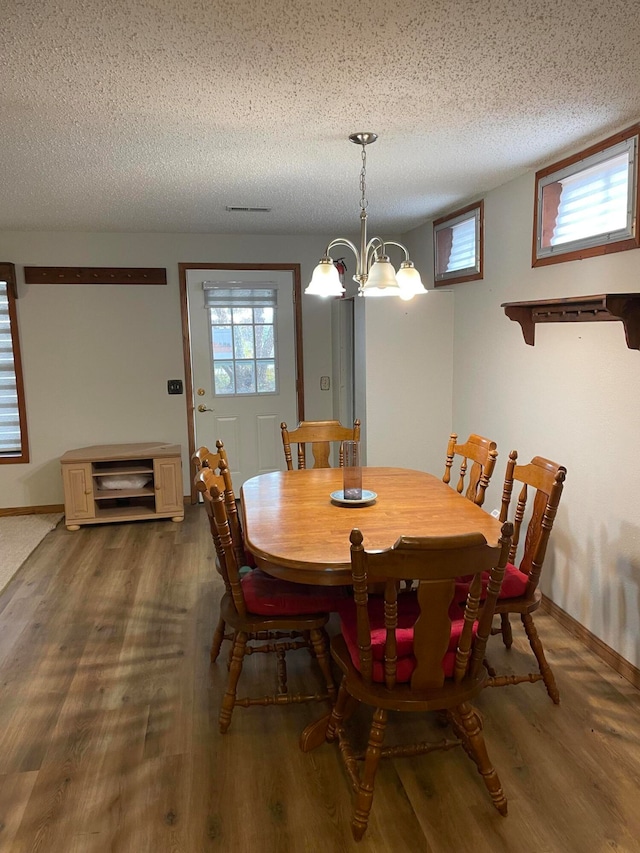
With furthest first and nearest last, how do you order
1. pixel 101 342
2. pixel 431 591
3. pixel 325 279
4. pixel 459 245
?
1. pixel 101 342
2. pixel 459 245
3. pixel 325 279
4. pixel 431 591

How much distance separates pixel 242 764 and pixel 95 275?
3908 mm

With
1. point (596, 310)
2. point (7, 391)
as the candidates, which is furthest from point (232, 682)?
point (7, 391)

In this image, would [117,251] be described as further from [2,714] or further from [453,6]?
[453,6]

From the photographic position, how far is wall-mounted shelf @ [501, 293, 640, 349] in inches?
80.8

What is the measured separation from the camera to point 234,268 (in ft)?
16.2

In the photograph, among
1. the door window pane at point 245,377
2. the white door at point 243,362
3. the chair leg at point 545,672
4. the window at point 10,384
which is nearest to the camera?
the chair leg at point 545,672

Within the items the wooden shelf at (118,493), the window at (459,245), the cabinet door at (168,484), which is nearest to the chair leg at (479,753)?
the window at (459,245)

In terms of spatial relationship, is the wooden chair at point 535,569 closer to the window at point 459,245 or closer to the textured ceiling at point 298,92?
the textured ceiling at point 298,92

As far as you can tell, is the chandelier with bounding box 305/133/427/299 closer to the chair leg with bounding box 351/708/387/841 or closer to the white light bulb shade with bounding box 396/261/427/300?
the white light bulb shade with bounding box 396/261/427/300

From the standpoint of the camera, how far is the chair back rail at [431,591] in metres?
1.53

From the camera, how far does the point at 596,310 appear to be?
7.16 ft

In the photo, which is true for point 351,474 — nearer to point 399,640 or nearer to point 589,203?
point 399,640

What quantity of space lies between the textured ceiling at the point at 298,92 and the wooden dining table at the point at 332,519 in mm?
1498

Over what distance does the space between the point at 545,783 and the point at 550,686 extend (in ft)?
1.49
